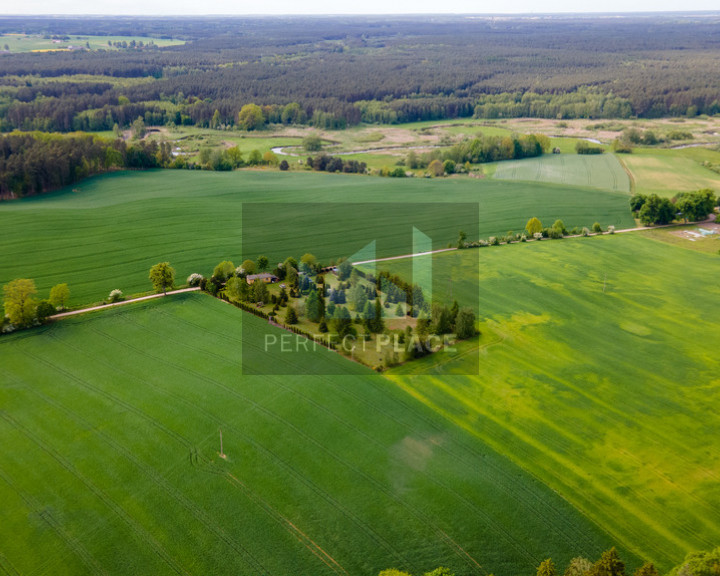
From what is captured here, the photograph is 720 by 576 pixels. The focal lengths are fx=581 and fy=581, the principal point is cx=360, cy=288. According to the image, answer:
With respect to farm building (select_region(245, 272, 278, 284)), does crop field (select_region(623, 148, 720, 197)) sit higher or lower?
higher

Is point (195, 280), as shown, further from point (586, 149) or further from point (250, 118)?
point (586, 149)

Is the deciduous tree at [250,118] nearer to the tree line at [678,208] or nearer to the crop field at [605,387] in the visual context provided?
the crop field at [605,387]

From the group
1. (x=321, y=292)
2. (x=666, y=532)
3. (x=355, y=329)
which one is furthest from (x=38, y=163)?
(x=666, y=532)

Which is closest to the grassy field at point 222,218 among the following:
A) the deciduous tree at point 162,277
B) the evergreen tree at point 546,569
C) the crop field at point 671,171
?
the deciduous tree at point 162,277

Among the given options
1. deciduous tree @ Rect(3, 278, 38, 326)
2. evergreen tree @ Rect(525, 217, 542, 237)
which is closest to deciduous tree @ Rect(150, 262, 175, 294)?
deciduous tree @ Rect(3, 278, 38, 326)

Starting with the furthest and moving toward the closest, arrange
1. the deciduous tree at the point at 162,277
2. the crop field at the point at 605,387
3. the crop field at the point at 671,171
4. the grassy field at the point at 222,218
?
the crop field at the point at 671,171, the grassy field at the point at 222,218, the deciduous tree at the point at 162,277, the crop field at the point at 605,387

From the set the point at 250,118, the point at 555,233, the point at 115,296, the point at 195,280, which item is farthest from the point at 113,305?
the point at 250,118

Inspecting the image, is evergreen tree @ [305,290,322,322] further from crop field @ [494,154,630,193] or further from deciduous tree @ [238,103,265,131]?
deciduous tree @ [238,103,265,131]
